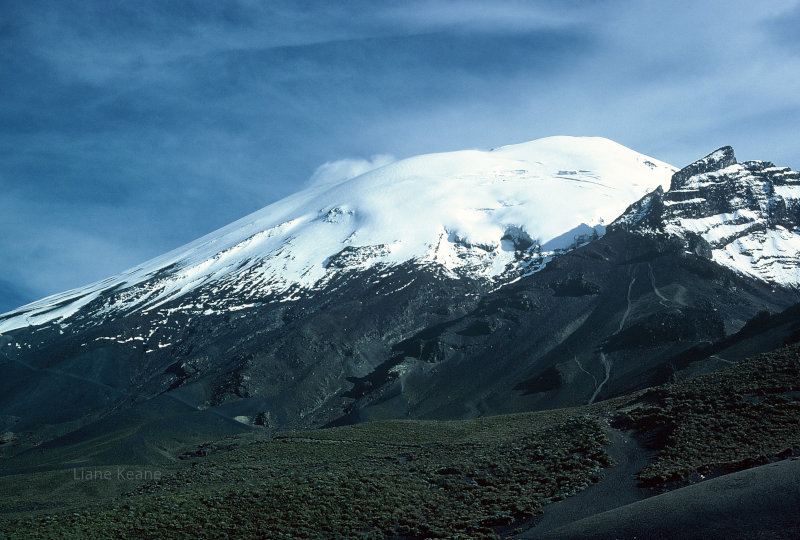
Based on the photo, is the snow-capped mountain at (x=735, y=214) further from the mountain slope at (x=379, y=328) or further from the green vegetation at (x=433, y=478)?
the green vegetation at (x=433, y=478)

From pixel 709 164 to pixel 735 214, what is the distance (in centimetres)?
1639

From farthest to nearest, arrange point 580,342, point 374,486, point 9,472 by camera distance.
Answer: point 580,342 < point 9,472 < point 374,486

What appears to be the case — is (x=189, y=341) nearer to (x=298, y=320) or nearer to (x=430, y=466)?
(x=298, y=320)

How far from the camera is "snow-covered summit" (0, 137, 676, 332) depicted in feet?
463

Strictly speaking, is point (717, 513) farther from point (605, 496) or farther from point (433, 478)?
point (433, 478)

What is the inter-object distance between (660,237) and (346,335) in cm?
5879

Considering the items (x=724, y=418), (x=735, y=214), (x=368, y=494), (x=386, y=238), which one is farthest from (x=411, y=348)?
(x=724, y=418)

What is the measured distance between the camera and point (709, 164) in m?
138

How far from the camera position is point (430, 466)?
39938 millimetres

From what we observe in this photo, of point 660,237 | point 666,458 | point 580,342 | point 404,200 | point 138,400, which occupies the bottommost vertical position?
point 666,458

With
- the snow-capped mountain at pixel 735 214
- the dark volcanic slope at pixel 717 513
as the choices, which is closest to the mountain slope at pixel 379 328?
the snow-capped mountain at pixel 735 214

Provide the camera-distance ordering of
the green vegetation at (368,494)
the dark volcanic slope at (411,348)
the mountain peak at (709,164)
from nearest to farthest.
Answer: the green vegetation at (368,494) < the dark volcanic slope at (411,348) < the mountain peak at (709,164)

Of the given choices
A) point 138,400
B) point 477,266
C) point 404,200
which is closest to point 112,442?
point 138,400

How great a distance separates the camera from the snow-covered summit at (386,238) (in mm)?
141000
